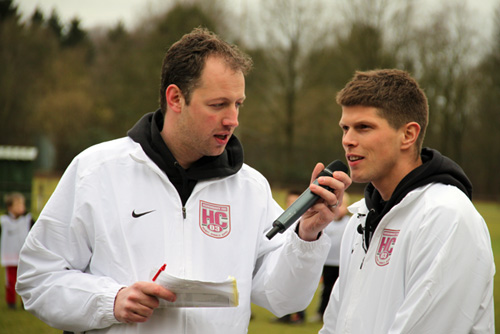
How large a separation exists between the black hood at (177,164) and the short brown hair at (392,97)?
76 centimetres

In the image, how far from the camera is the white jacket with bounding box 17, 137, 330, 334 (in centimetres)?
293

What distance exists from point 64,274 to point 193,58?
4.36 feet

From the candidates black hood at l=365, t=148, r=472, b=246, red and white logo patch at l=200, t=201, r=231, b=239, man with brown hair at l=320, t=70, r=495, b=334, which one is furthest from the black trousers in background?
red and white logo patch at l=200, t=201, r=231, b=239

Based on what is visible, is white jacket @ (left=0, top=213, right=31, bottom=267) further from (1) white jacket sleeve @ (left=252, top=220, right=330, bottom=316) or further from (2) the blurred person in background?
(1) white jacket sleeve @ (left=252, top=220, right=330, bottom=316)

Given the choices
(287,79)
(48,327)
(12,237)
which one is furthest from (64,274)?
(287,79)

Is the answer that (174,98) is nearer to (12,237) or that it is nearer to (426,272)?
(426,272)

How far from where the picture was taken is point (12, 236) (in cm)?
1085

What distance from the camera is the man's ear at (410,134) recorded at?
126 inches

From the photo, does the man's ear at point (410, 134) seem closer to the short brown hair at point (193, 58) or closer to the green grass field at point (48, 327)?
the short brown hair at point (193, 58)

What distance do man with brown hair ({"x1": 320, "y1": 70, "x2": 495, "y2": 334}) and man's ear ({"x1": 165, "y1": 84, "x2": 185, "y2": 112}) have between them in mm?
900

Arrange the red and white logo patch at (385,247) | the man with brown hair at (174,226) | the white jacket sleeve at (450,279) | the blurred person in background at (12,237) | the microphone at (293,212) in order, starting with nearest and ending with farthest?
the white jacket sleeve at (450,279) → the microphone at (293,212) → the man with brown hair at (174,226) → the red and white logo patch at (385,247) → the blurred person in background at (12,237)

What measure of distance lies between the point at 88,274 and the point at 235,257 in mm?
766

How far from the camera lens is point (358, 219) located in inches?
138

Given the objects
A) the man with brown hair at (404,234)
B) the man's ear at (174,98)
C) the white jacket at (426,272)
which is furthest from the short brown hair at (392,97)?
the man's ear at (174,98)
